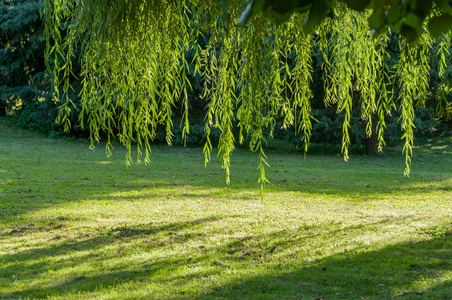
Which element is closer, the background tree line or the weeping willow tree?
the weeping willow tree

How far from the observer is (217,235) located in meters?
5.67

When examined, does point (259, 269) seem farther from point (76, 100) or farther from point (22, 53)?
point (22, 53)

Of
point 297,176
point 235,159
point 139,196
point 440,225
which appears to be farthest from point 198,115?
point 440,225

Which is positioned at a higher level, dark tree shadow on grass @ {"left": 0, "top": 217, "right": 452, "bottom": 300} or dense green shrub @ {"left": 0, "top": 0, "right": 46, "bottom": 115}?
dense green shrub @ {"left": 0, "top": 0, "right": 46, "bottom": 115}

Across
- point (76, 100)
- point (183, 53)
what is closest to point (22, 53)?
point (76, 100)

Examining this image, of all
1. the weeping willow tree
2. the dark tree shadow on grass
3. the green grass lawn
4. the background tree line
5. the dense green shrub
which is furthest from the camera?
the dense green shrub

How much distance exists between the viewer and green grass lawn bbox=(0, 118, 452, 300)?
3.96 m

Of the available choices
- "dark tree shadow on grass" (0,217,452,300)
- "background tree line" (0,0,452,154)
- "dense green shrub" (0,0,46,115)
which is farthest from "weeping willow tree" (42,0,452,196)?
"dense green shrub" (0,0,46,115)

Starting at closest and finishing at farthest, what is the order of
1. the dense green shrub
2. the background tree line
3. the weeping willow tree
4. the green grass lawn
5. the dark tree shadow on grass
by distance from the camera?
the weeping willow tree, the dark tree shadow on grass, the green grass lawn, the background tree line, the dense green shrub

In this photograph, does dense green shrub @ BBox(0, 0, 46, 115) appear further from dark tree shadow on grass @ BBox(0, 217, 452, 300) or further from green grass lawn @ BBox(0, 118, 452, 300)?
dark tree shadow on grass @ BBox(0, 217, 452, 300)

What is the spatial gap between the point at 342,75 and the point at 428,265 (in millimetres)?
2507

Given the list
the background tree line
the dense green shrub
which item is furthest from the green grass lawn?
the dense green shrub

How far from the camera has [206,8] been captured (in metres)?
3.27

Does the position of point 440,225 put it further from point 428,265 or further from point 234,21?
point 234,21
